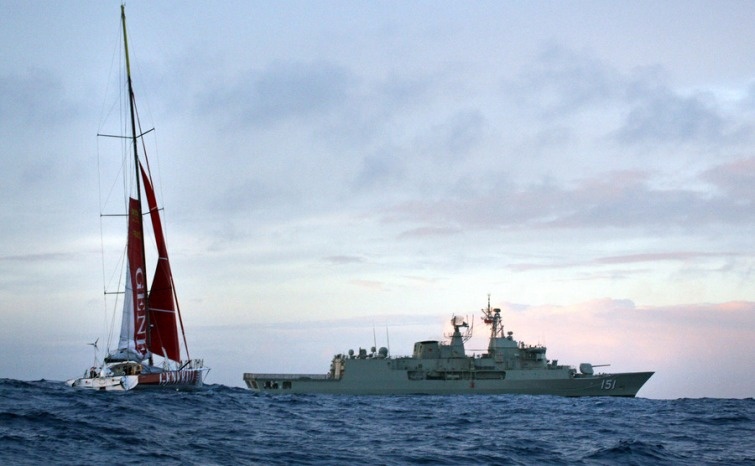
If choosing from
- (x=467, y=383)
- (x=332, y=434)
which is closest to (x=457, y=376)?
(x=467, y=383)

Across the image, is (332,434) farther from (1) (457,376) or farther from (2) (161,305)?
(1) (457,376)

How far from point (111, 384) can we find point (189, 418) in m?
12.2

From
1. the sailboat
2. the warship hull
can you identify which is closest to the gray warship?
the warship hull

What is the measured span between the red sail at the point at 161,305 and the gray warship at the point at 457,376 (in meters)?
13.2

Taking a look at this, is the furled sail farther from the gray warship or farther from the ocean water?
the gray warship

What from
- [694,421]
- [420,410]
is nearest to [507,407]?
[420,410]

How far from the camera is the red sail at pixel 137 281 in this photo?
122 ft

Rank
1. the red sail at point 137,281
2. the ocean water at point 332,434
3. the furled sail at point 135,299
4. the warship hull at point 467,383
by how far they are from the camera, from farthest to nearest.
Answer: the warship hull at point 467,383
the red sail at point 137,281
the furled sail at point 135,299
the ocean water at point 332,434

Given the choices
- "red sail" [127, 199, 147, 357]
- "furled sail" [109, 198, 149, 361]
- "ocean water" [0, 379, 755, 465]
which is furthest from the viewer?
"red sail" [127, 199, 147, 357]

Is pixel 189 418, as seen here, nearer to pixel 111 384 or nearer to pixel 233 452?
pixel 233 452

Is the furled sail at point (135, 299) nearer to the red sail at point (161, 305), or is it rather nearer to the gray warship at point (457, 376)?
the red sail at point (161, 305)

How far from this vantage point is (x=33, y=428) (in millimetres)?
18156

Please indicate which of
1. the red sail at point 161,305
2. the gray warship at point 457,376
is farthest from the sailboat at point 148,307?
the gray warship at point 457,376

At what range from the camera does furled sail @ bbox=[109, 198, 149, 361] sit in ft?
120
